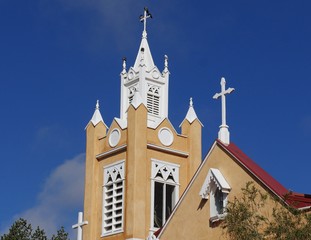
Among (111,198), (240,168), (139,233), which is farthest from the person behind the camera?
(111,198)

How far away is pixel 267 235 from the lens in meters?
18.8

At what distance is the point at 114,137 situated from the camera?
34.9 meters

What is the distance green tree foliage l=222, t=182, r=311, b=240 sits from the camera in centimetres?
1827

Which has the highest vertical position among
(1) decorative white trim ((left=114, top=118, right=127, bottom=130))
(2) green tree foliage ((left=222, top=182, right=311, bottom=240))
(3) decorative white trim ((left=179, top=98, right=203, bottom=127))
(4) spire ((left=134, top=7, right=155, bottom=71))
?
(4) spire ((left=134, top=7, right=155, bottom=71))

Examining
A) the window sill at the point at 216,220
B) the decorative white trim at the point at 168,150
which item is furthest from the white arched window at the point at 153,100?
the window sill at the point at 216,220

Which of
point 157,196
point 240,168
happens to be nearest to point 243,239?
point 240,168

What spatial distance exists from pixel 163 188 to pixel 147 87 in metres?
4.73

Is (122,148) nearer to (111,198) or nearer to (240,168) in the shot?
(111,198)

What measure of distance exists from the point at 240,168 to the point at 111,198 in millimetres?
11859

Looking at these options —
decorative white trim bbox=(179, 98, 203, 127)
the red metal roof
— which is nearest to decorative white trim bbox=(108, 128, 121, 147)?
decorative white trim bbox=(179, 98, 203, 127)

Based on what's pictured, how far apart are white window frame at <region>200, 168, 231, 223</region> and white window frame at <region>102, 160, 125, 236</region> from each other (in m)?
9.39

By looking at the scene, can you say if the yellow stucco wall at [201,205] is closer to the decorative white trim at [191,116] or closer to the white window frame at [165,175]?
the white window frame at [165,175]

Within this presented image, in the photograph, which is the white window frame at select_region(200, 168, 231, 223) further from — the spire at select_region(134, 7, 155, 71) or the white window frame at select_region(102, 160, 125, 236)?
the spire at select_region(134, 7, 155, 71)

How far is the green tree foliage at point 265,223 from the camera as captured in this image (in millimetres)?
18266
